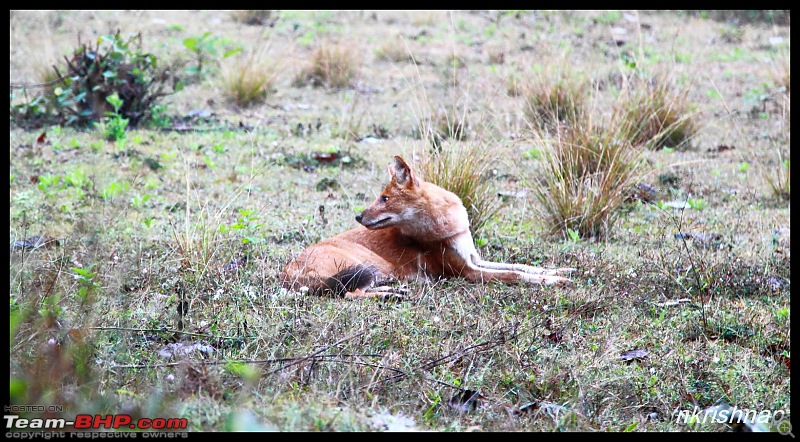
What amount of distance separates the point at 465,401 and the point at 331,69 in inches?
347

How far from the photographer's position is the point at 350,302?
16.6 feet

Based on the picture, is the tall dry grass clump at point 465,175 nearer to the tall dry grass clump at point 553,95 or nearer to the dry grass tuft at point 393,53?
the tall dry grass clump at point 553,95

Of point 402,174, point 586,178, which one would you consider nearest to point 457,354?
point 402,174

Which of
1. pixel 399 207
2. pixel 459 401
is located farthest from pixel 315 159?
pixel 459 401

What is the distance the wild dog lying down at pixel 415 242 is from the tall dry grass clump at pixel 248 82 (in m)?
5.64

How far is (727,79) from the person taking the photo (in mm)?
12539

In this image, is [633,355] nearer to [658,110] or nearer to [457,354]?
[457,354]

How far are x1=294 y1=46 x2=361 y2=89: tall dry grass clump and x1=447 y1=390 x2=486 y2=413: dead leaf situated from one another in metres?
8.47

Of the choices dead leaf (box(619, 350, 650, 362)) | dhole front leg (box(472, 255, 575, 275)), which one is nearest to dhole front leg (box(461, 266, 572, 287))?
dhole front leg (box(472, 255, 575, 275))

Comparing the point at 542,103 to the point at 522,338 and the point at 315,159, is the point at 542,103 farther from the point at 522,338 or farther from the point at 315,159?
the point at 522,338

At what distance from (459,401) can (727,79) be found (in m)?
10.3

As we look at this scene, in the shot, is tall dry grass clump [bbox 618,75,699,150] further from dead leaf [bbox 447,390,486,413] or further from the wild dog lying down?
dead leaf [bbox 447,390,486,413]

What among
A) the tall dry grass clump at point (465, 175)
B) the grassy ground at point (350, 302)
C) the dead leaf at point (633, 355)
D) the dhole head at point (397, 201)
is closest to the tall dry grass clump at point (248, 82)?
the grassy ground at point (350, 302)

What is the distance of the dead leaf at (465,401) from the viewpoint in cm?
379
